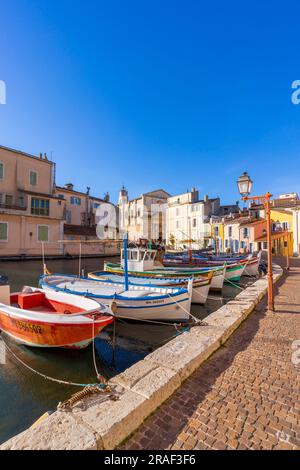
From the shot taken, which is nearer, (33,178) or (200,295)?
(200,295)

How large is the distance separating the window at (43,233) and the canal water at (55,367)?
84.0 ft

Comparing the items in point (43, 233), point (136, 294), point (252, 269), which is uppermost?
point (43, 233)

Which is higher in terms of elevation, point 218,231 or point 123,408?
point 218,231

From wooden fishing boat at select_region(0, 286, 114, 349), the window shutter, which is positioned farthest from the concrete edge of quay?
the window shutter

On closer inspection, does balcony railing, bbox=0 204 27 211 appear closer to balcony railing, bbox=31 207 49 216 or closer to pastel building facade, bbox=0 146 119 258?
pastel building facade, bbox=0 146 119 258

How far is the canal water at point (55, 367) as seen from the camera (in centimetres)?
432

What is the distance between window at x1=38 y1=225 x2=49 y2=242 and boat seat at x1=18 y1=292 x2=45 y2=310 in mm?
24717

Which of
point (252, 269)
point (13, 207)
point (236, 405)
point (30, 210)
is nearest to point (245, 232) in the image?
point (252, 269)

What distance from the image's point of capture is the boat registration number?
18.9 feet

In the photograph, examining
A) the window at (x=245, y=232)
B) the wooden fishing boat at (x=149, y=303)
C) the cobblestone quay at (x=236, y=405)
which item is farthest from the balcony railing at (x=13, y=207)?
the window at (x=245, y=232)

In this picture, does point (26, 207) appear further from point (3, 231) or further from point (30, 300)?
point (30, 300)

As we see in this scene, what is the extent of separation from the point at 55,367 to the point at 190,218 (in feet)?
137

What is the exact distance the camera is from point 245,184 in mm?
7191

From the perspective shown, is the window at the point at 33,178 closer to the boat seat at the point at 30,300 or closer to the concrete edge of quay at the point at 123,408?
the boat seat at the point at 30,300
